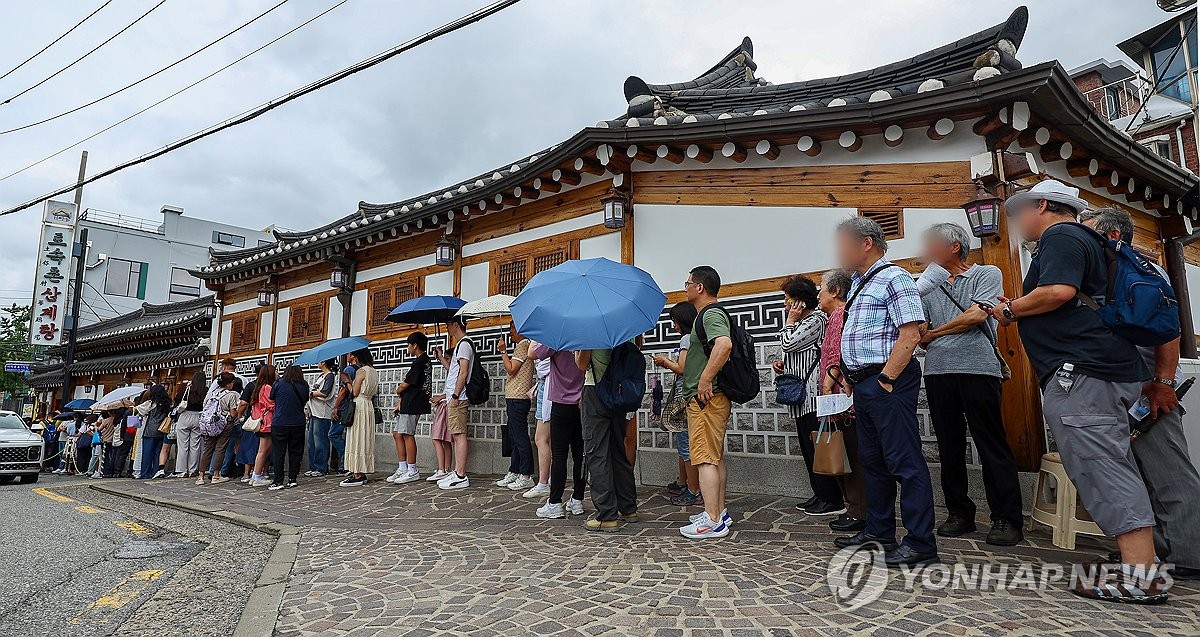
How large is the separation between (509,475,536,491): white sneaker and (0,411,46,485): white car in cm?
1086

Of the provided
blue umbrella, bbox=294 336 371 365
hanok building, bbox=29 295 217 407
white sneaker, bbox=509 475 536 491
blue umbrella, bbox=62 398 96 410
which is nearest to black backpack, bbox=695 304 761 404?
white sneaker, bbox=509 475 536 491

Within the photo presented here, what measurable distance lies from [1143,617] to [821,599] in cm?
132

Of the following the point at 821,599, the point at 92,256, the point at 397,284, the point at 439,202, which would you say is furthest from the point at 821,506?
the point at 92,256

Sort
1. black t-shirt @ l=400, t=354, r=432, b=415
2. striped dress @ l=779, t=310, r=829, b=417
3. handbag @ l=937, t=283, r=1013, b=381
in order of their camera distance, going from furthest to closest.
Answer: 1. black t-shirt @ l=400, t=354, r=432, b=415
2. striped dress @ l=779, t=310, r=829, b=417
3. handbag @ l=937, t=283, r=1013, b=381

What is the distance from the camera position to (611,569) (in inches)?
152

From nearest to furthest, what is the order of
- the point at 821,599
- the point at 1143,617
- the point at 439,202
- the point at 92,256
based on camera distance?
1. the point at 1143,617
2. the point at 821,599
3. the point at 439,202
4. the point at 92,256

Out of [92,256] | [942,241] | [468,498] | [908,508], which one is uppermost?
[92,256]

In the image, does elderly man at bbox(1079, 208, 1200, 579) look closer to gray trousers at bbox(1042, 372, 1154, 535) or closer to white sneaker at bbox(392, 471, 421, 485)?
gray trousers at bbox(1042, 372, 1154, 535)

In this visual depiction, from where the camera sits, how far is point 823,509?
5.29 m

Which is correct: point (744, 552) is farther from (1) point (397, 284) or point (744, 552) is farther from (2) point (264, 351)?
(2) point (264, 351)

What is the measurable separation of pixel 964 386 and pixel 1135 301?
122 centimetres

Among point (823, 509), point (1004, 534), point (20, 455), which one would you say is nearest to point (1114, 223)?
point (1004, 534)

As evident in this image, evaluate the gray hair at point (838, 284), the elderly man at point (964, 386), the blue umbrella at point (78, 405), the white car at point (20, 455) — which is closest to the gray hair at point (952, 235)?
the elderly man at point (964, 386)

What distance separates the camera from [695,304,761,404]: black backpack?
4488 mm
